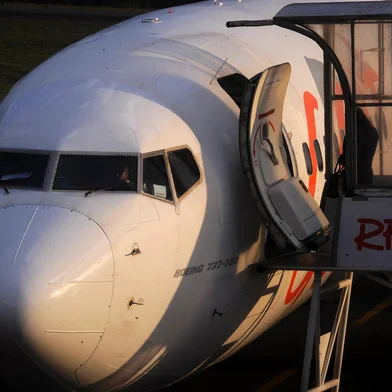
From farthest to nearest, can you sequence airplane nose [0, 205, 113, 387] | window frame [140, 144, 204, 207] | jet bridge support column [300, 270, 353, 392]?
jet bridge support column [300, 270, 353, 392], window frame [140, 144, 204, 207], airplane nose [0, 205, 113, 387]

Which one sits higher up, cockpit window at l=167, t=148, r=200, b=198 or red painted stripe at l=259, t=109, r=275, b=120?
red painted stripe at l=259, t=109, r=275, b=120

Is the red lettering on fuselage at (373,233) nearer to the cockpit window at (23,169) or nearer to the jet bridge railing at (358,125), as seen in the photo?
the jet bridge railing at (358,125)

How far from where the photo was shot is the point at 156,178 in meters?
12.4

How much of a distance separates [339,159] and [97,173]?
133 inches

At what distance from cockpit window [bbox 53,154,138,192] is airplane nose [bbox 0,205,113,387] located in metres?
0.52

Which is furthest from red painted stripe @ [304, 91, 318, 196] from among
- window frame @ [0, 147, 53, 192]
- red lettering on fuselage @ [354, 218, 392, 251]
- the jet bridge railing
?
window frame @ [0, 147, 53, 192]

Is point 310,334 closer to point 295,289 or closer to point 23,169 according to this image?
point 295,289

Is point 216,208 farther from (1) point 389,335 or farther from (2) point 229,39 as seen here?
(1) point 389,335

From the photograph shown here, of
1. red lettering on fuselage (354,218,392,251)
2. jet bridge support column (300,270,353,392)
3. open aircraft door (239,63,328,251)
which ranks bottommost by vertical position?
jet bridge support column (300,270,353,392)

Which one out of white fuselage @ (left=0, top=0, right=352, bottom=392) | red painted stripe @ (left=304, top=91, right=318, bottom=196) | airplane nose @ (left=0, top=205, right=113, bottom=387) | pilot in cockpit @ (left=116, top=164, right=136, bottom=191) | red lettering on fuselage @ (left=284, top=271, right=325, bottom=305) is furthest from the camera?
red painted stripe @ (left=304, top=91, right=318, bottom=196)

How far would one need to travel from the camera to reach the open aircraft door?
42.8ft

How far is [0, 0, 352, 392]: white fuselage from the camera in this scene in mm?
11344

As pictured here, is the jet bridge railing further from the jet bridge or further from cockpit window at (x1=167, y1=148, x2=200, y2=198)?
cockpit window at (x1=167, y1=148, x2=200, y2=198)

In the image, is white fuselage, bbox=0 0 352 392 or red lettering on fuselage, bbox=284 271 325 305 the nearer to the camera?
white fuselage, bbox=0 0 352 392
